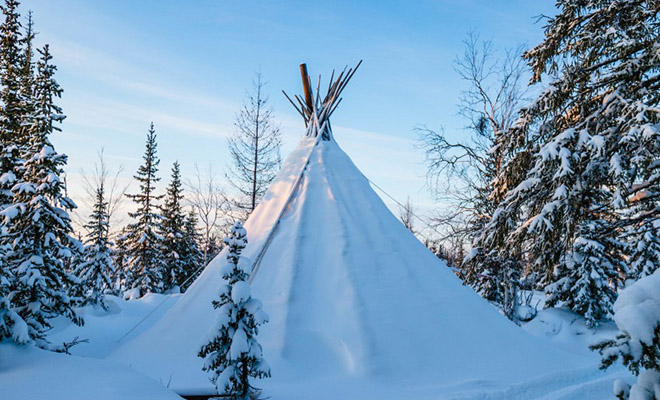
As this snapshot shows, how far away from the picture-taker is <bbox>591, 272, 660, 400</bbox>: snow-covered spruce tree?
1725 mm

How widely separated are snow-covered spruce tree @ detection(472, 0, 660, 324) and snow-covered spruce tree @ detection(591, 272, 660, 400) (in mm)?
2541

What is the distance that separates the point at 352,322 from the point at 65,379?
3.30 meters

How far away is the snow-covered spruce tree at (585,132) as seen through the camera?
4.27 metres

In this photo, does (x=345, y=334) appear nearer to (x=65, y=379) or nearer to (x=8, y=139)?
(x=65, y=379)

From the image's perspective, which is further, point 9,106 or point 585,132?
point 9,106

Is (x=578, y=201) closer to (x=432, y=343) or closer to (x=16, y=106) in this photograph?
(x=432, y=343)

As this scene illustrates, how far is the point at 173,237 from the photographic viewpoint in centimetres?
2038

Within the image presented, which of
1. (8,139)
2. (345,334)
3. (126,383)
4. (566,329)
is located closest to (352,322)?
(345,334)

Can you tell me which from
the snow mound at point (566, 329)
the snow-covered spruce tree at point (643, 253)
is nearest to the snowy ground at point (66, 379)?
the snow mound at point (566, 329)

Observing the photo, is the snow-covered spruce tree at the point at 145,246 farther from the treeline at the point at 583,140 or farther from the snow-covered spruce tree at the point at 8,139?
the treeline at the point at 583,140

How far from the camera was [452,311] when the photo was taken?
5930 mm

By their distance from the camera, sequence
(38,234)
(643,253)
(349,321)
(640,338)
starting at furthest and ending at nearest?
(643,253) < (38,234) < (349,321) < (640,338)

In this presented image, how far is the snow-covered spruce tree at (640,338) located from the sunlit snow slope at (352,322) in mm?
3064

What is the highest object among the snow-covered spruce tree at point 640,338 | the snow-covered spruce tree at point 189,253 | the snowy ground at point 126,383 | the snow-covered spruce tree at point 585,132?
the snow-covered spruce tree at point 585,132
